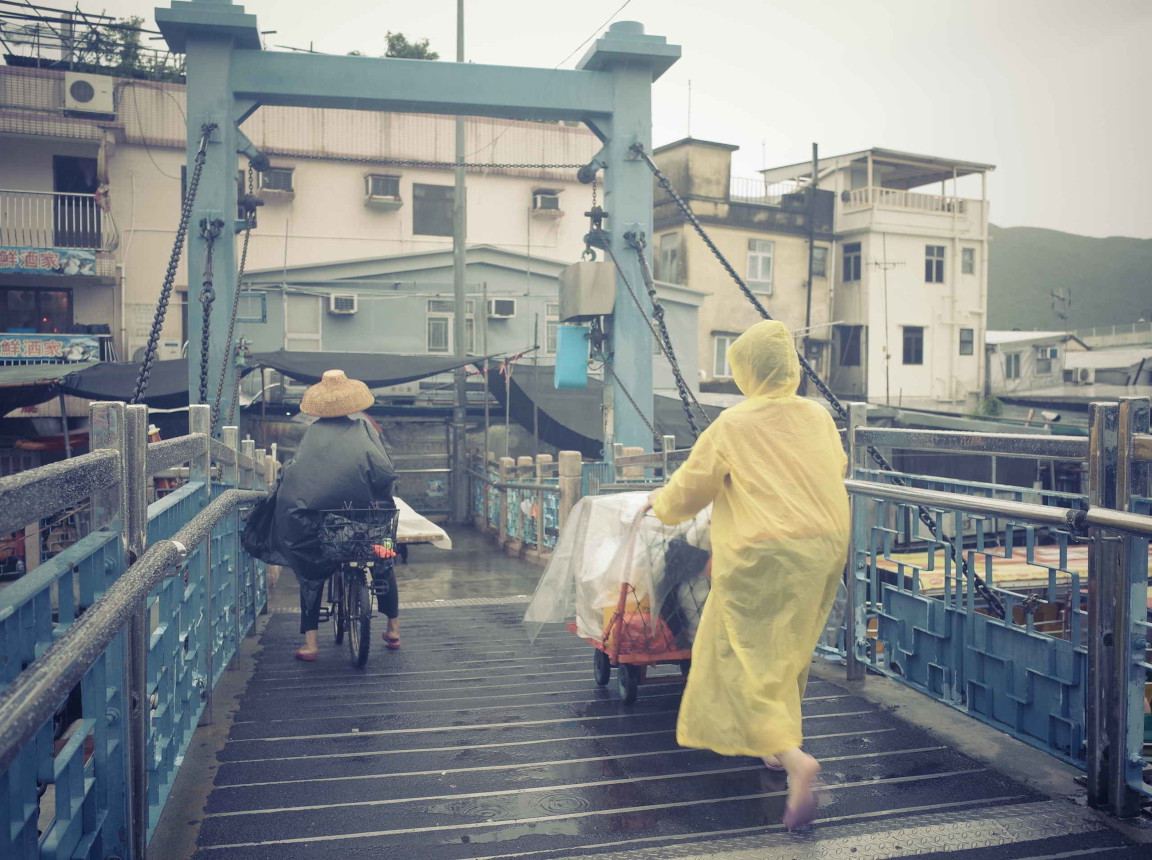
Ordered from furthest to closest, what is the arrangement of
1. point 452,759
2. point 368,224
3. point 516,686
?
point 368,224
point 516,686
point 452,759

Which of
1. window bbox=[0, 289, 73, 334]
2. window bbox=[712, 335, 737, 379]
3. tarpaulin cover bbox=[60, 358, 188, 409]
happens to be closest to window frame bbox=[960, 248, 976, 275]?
window bbox=[712, 335, 737, 379]

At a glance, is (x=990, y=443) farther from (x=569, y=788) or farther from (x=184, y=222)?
(x=184, y=222)

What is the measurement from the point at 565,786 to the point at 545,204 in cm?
2109

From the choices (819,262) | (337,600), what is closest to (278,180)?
(819,262)

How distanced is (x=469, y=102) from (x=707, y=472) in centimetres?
649

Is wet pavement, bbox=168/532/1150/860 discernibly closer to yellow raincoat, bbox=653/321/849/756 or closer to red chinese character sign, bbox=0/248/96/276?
yellow raincoat, bbox=653/321/849/756

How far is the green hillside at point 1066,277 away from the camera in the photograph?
71375 millimetres

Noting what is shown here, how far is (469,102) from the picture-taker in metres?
8.88

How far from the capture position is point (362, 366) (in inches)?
609

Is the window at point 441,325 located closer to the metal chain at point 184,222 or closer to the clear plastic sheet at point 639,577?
the metal chain at point 184,222

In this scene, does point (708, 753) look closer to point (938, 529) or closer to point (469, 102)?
point (938, 529)

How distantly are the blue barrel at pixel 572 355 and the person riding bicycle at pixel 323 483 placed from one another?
4.40m

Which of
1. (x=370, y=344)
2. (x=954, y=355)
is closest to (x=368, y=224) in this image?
(x=370, y=344)

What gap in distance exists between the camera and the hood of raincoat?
3.33 m
